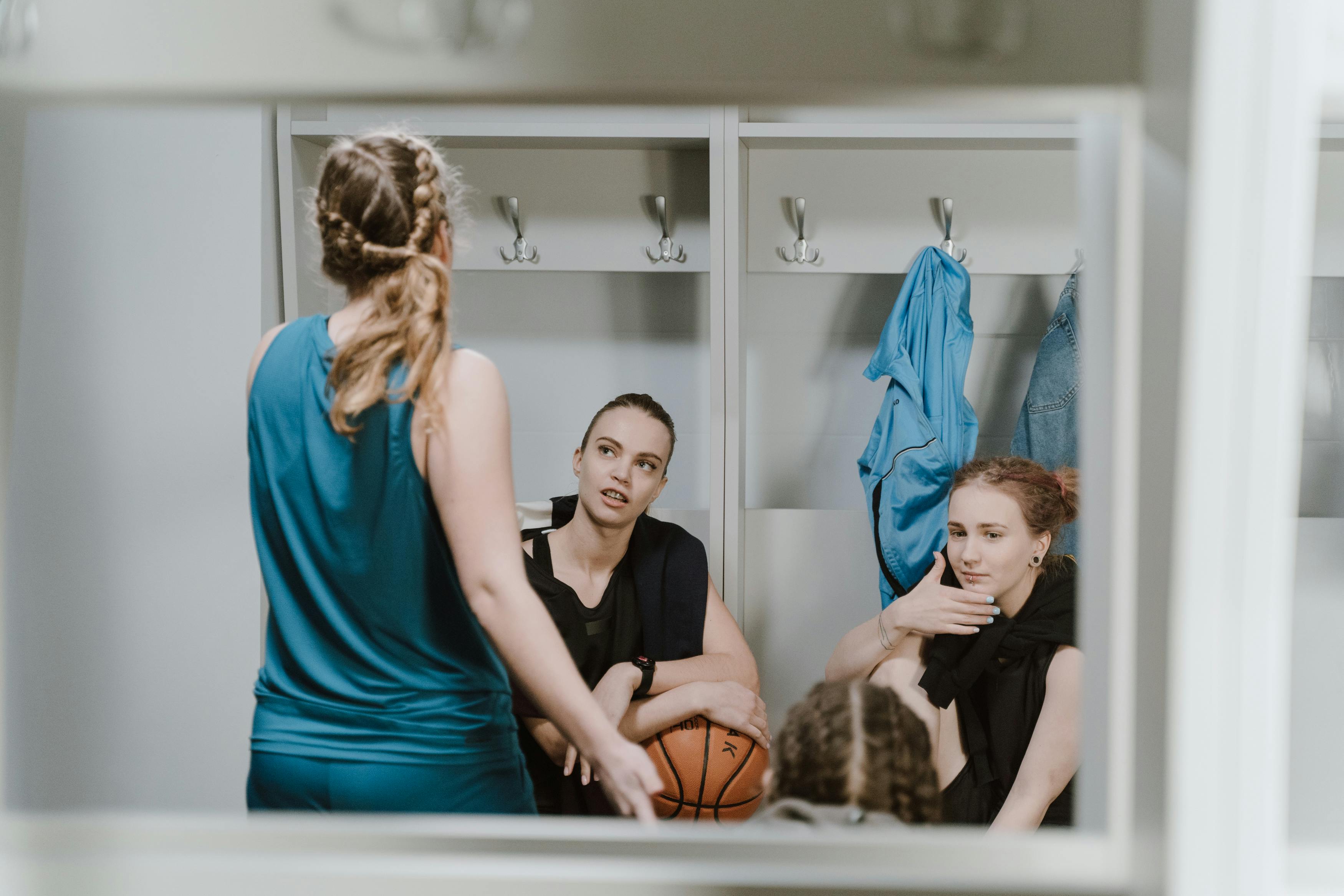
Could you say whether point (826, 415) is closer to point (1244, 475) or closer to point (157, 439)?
point (1244, 475)

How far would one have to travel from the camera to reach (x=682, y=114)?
1.19 m

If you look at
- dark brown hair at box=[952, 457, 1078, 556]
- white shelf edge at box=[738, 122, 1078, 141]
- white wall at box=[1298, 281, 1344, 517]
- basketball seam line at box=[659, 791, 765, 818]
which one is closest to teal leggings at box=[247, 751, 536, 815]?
basketball seam line at box=[659, 791, 765, 818]

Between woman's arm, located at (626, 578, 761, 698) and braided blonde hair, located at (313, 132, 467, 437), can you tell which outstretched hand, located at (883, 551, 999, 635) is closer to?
woman's arm, located at (626, 578, 761, 698)

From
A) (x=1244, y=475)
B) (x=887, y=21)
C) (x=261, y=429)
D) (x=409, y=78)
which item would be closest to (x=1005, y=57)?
(x=887, y=21)

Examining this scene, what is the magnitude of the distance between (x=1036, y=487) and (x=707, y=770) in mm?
466

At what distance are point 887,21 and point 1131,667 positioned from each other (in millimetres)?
524

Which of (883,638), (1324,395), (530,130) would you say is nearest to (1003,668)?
(883,638)

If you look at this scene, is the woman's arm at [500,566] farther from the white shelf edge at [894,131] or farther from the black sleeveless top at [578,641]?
the white shelf edge at [894,131]

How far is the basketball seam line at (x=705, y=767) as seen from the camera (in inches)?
27.5

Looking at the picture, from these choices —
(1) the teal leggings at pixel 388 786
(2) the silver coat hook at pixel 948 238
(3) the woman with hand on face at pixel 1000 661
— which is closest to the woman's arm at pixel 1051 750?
(3) the woman with hand on face at pixel 1000 661

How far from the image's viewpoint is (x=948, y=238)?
4.40 feet

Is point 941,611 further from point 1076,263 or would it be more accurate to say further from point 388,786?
point 1076,263

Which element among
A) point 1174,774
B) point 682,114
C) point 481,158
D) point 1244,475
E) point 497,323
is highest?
point 682,114

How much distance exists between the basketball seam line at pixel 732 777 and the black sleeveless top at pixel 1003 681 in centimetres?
17
